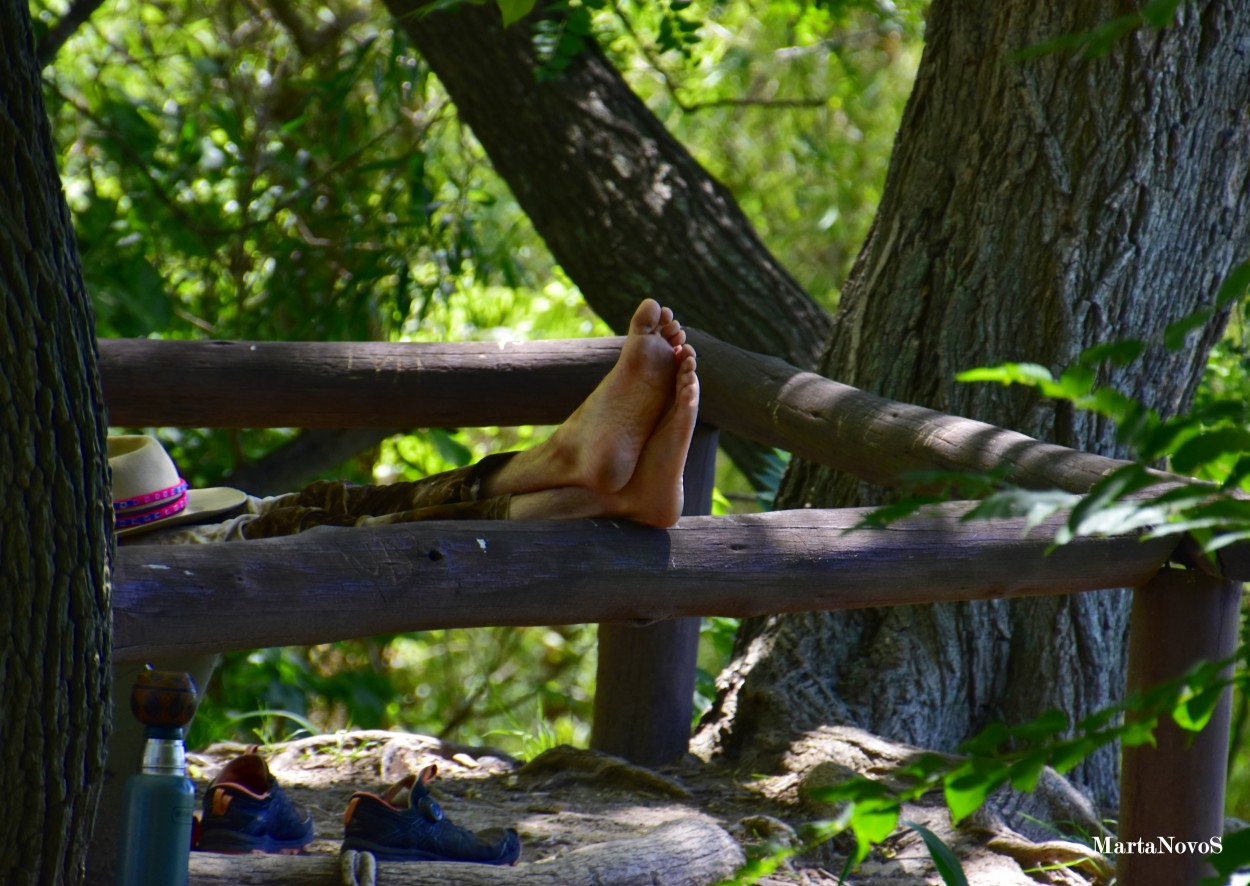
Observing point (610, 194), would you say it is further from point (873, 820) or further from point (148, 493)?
point (873, 820)

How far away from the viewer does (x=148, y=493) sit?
2.13 metres

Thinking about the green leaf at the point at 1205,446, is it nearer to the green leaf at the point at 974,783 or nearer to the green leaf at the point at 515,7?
the green leaf at the point at 974,783

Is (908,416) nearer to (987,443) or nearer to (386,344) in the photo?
(987,443)

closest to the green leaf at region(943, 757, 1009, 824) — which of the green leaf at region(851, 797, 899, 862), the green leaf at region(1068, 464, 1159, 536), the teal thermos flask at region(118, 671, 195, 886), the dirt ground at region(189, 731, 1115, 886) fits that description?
the green leaf at region(851, 797, 899, 862)

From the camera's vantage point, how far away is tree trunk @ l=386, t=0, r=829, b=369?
376 centimetres

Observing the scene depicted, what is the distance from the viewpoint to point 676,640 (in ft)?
8.69

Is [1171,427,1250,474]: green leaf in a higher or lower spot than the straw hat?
higher

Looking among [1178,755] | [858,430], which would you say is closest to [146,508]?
[858,430]

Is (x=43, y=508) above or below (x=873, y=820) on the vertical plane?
above

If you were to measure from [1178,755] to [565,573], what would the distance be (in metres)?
0.94

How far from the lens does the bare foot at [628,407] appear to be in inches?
69.1

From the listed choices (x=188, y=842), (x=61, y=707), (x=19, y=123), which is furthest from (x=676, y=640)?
(x=19, y=123)

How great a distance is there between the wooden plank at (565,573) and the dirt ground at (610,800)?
0.43 metres

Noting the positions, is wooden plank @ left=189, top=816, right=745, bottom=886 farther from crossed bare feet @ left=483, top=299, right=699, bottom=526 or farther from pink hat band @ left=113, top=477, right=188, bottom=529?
pink hat band @ left=113, top=477, right=188, bottom=529
